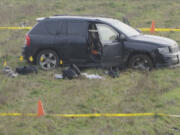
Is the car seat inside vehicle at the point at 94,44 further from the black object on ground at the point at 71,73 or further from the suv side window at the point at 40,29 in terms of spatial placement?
the suv side window at the point at 40,29

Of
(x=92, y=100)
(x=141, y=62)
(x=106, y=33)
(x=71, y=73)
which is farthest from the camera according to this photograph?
(x=106, y=33)

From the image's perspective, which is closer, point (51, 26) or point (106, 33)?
point (106, 33)

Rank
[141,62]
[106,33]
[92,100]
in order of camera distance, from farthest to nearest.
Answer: [106,33], [141,62], [92,100]

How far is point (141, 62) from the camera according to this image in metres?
10.2

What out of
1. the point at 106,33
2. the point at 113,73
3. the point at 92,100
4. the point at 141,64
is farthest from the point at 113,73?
the point at 92,100

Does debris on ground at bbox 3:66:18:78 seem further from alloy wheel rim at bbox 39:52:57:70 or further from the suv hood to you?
the suv hood

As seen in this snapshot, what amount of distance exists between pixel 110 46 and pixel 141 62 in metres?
1.08

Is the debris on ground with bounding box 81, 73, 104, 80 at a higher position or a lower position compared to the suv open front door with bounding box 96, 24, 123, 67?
lower

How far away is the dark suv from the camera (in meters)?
10.1

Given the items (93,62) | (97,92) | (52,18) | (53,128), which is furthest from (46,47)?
(53,128)

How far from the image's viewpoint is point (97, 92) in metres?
8.55

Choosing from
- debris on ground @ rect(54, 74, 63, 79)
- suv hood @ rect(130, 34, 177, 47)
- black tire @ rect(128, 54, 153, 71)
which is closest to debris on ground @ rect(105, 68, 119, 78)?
black tire @ rect(128, 54, 153, 71)

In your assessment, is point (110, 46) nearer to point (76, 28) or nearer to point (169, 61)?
point (76, 28)

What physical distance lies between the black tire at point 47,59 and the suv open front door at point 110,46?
167 centimetres
